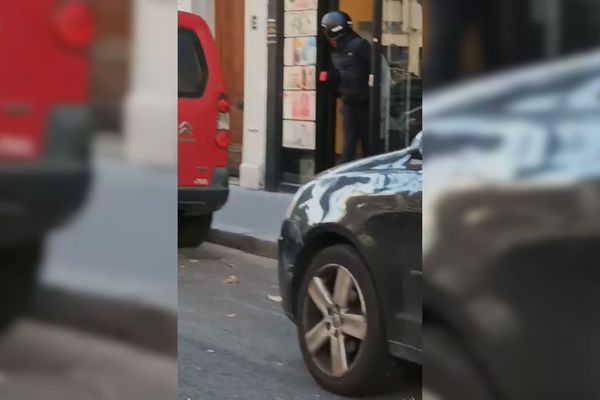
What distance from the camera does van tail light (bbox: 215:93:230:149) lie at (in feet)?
8.95

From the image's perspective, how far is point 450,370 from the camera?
280 cm

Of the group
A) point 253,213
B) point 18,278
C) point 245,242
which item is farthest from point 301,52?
point 18,278

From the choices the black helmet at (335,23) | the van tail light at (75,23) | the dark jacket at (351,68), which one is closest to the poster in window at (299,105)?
the dark jacket at (351,68)

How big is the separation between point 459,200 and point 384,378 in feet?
2.22

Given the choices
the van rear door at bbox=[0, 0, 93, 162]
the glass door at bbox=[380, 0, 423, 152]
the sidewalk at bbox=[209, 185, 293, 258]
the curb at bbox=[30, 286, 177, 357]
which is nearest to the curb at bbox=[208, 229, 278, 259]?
the sidewalk at bbox=[209, 185, 293, 258]

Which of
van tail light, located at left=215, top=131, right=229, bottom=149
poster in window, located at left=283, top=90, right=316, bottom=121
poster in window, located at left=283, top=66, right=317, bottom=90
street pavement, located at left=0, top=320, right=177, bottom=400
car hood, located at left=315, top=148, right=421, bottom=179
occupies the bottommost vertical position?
street pavement, located at left=0, top=320, right=177, bottom=400

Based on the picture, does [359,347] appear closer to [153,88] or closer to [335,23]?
[335,23]

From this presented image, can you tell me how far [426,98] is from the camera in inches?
109

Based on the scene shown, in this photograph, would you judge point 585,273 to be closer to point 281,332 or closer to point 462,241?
point 462,241

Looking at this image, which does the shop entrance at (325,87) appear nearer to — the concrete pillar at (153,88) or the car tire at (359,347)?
Result: the car tire at (359,347)

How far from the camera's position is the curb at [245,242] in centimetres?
284

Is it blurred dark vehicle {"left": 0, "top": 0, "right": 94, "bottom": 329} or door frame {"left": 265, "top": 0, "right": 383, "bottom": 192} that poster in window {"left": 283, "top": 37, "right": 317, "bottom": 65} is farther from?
blurred dark vehicle {"left": 0, "top": 0, "right": 94, "bottom": 329}

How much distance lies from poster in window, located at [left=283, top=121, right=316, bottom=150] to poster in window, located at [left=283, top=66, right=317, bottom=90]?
13 cm

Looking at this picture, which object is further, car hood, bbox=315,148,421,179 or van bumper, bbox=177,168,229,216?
car hood, bbox=315,148,421,179
